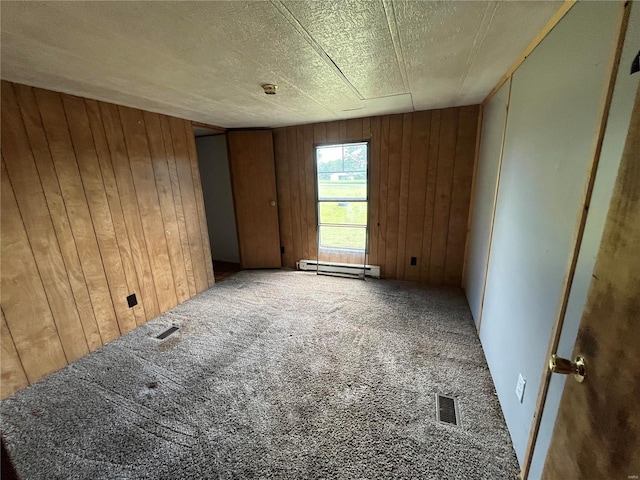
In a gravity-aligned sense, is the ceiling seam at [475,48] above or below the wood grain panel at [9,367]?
above

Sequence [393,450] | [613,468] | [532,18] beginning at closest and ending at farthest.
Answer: [613,468], [532,18], [393,450]

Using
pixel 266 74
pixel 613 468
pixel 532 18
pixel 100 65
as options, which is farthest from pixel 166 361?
pixel 532 18

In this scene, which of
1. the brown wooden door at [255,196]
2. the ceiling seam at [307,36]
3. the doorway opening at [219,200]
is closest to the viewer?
the ceiling seam at [307,36]

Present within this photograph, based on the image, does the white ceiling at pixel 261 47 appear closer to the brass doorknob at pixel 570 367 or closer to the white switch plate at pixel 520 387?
the brass doorknob at pixel 570 367

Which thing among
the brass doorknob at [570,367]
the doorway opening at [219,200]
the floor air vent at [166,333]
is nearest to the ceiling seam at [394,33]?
the brass doorknob at [570,367]

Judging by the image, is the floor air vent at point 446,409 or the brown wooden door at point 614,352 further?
the floor air vent at point 446,409

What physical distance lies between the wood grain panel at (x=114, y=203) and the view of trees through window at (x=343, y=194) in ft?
7.41

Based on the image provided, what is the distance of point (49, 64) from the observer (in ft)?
4.63

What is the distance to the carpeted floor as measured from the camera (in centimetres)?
128

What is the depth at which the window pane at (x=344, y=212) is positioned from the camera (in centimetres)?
345

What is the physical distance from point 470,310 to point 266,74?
2.77m

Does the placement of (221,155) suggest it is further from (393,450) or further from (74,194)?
(393,450)

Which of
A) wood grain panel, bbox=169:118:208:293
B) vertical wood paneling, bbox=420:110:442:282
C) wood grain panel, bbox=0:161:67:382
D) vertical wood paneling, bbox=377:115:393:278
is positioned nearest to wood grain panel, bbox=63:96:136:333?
wood grain panel, bbox=0:161:67:382

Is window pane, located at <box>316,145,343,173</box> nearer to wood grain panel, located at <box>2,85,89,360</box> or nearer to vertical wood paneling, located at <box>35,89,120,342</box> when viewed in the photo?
vertical wood paneling, located at <box>35,89,120,342</box>
